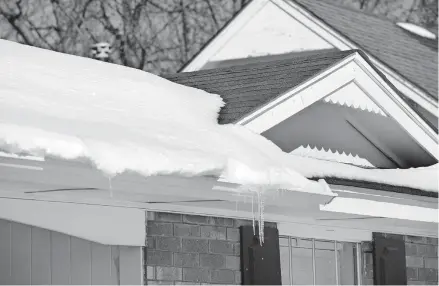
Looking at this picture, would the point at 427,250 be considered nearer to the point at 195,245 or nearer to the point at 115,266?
the point at 195,245

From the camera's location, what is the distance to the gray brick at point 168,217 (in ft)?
29.9

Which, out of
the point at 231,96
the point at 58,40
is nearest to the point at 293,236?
the point at 231,96

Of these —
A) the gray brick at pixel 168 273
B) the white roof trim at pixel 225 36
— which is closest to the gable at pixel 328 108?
the gray brick at pixel 168 273

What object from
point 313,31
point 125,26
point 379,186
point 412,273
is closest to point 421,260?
point 412,273

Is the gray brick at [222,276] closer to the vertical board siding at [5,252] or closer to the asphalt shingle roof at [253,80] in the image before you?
the asphalt shingle roof at [253,80]

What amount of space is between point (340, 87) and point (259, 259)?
1685mm

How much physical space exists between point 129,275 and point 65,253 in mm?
494

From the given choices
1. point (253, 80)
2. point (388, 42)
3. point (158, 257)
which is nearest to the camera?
point (158, 257)

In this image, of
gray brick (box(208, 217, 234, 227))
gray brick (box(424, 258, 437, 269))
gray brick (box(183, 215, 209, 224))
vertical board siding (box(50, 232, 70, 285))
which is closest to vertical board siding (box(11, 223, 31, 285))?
vertical board siding (box(50, 232, 70, 285))

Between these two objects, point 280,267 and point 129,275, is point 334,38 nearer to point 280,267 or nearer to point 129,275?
point 280,267

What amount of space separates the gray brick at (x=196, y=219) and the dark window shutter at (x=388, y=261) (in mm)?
2342

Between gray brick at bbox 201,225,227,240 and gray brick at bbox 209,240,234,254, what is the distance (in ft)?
0.13

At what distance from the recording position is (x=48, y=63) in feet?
31.0

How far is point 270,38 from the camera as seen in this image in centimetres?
1716
